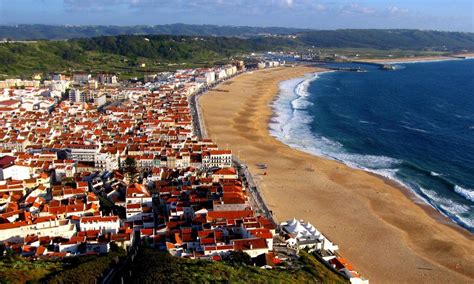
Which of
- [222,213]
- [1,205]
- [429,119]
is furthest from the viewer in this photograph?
[429,119]

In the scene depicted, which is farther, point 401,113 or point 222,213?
point 401,113

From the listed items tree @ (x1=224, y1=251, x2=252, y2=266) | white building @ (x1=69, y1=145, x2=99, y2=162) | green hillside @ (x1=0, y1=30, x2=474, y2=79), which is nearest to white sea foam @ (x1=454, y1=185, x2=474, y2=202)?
tree @ (x1=224, y1=251, x2=252, y2=266)

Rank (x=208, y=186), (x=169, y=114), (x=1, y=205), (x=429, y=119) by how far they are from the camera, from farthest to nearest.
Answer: (x=429, y=119) < (x=169, y=114) < (x=208, y=186) < (x=1, y=205)

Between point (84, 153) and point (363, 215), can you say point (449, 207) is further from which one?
point (84, 153)

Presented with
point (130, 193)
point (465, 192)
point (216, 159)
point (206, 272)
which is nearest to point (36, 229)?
point (130, 193)

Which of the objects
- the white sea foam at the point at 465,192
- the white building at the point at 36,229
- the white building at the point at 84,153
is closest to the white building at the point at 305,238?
the white building at the point at 36,229

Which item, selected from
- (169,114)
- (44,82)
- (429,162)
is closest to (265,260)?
(429,162)

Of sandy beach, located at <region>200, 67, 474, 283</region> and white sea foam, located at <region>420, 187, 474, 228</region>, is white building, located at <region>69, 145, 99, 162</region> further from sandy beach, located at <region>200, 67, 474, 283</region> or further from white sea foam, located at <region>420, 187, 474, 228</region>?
white sea foam, located at <region>420, 187, 474, 228</region>

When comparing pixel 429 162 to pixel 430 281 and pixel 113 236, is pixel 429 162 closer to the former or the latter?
pixel 430 281

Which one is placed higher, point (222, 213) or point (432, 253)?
point (222, 213)
